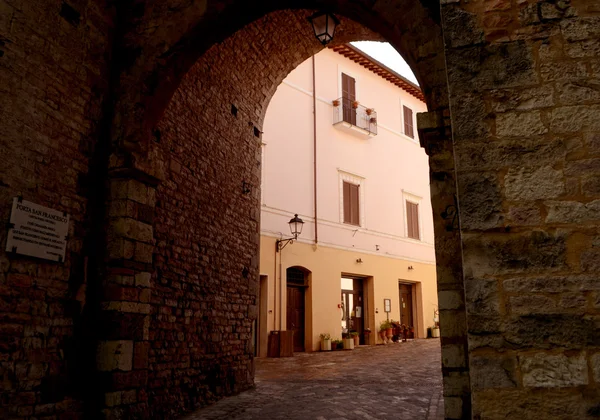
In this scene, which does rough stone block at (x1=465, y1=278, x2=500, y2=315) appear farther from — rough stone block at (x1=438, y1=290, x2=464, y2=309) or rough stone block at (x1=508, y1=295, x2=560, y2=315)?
rough stone block at (x1=438, y1=290, x2=464, y2=309)

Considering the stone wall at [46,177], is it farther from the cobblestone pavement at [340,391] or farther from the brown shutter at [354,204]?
the brown shutter at [354,204]

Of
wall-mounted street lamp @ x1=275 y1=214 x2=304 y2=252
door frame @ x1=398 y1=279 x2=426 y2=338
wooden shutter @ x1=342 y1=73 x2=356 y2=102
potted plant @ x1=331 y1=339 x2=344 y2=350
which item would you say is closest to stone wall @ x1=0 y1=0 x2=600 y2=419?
wall-mounted street lamp @ x1=275 y1=214 x2=304 y2=252

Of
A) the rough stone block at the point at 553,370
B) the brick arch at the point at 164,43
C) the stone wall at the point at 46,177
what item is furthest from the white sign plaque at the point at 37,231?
the rough stone block at the point at 553,370

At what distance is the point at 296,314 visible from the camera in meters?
13.9

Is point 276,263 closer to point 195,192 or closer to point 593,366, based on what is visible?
point 195,192

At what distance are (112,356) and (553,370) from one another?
4.03 m

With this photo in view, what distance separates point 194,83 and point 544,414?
5778 mm

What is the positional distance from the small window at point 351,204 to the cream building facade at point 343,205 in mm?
35

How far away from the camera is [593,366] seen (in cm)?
254

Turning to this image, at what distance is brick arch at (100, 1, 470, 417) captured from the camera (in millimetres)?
4645

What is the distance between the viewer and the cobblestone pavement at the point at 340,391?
5.79 metres

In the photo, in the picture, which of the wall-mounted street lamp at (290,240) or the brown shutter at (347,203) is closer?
the wall-mounted street lamp at (290,240)

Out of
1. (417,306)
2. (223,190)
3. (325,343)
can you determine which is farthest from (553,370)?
(417,306)

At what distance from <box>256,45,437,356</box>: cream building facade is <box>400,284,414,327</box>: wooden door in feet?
0.11
